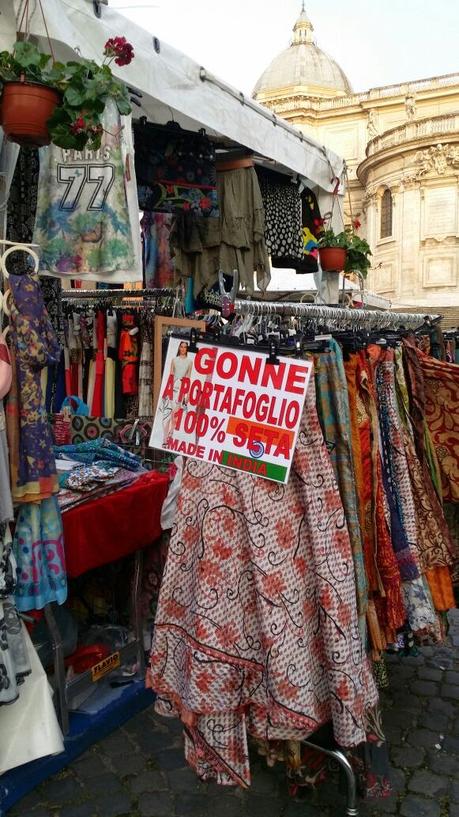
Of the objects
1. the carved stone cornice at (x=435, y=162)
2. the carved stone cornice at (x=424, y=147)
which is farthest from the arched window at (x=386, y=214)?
the carved stone cornice at (x=435, y=162)

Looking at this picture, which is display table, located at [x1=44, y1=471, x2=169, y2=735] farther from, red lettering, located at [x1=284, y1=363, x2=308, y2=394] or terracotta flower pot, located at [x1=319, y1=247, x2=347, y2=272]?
terracotta flower pot, located at [x1=319, y1=247, x2=347, y2=272]

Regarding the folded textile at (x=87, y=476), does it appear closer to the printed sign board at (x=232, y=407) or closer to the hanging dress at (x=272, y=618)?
the printed sign board at (x=232, y=407)

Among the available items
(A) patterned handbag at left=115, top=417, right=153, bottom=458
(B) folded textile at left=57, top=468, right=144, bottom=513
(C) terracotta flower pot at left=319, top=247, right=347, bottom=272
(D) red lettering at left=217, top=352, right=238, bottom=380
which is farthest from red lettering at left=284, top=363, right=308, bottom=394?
(C) terracotta flower pot at left=319, top=247, right=347, bottom=272

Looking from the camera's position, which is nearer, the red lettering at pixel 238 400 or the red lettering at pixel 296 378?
the red lettering at pixel 296 378

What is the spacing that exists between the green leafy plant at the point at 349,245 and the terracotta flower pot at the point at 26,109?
3.72 meters

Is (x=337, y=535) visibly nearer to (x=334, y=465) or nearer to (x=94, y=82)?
(x=334, y=465)

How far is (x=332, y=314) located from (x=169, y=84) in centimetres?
180

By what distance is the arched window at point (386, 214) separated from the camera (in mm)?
34375

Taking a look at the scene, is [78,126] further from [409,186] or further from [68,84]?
[409,186]

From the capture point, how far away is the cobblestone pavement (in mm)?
2740

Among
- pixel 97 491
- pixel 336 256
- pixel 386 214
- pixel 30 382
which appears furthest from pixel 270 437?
pixel 386 214

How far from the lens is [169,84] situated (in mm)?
3434

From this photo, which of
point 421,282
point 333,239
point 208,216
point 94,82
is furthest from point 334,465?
point 421,282

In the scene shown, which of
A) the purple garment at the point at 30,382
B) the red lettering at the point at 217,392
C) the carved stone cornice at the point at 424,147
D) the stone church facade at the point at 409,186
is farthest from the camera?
the stone church facade at the point at 409,186
